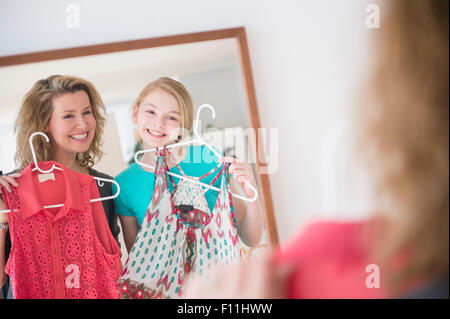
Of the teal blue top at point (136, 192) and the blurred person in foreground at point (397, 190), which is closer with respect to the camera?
the blurred person in foreground at point (397, 190)

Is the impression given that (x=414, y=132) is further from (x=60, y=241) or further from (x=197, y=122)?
(x=60, y=241)

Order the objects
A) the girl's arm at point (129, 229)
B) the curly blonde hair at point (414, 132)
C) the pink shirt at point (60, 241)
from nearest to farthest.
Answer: the curly blonde hair at point (414, 132), the pink shirt at point (60, 241), the girl's arm at point (129, 229)

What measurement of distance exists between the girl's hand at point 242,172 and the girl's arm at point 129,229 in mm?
345

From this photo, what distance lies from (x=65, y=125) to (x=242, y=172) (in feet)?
1.91

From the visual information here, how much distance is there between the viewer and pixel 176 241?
121 cm

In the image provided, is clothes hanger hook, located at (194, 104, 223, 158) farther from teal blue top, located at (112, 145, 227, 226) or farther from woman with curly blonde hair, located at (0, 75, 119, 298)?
woman with curly blonde hair, located at (0, 75, 119, 298)

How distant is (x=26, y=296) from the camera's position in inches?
44.4

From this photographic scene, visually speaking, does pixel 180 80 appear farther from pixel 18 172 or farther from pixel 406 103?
pixel 406 103

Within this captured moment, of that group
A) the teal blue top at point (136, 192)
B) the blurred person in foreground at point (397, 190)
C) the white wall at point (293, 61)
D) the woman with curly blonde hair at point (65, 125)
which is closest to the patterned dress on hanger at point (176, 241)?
the teal blue top at point (136, 192)

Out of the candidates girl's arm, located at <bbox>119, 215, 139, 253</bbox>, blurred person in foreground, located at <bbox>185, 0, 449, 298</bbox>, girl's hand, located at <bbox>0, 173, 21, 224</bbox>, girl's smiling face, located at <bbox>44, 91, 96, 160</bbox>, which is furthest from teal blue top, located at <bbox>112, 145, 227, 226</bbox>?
blurred person in foreground, located at <bbox>185, 0, 449, 298</bbox>

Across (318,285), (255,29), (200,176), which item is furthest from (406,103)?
(255,29)

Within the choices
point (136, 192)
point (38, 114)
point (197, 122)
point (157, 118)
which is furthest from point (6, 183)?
point (197, 122)

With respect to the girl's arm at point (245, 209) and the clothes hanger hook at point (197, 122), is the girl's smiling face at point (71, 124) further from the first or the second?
the girl's arm at point (245, 209)

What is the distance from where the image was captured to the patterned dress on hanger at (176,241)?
1195 mm
